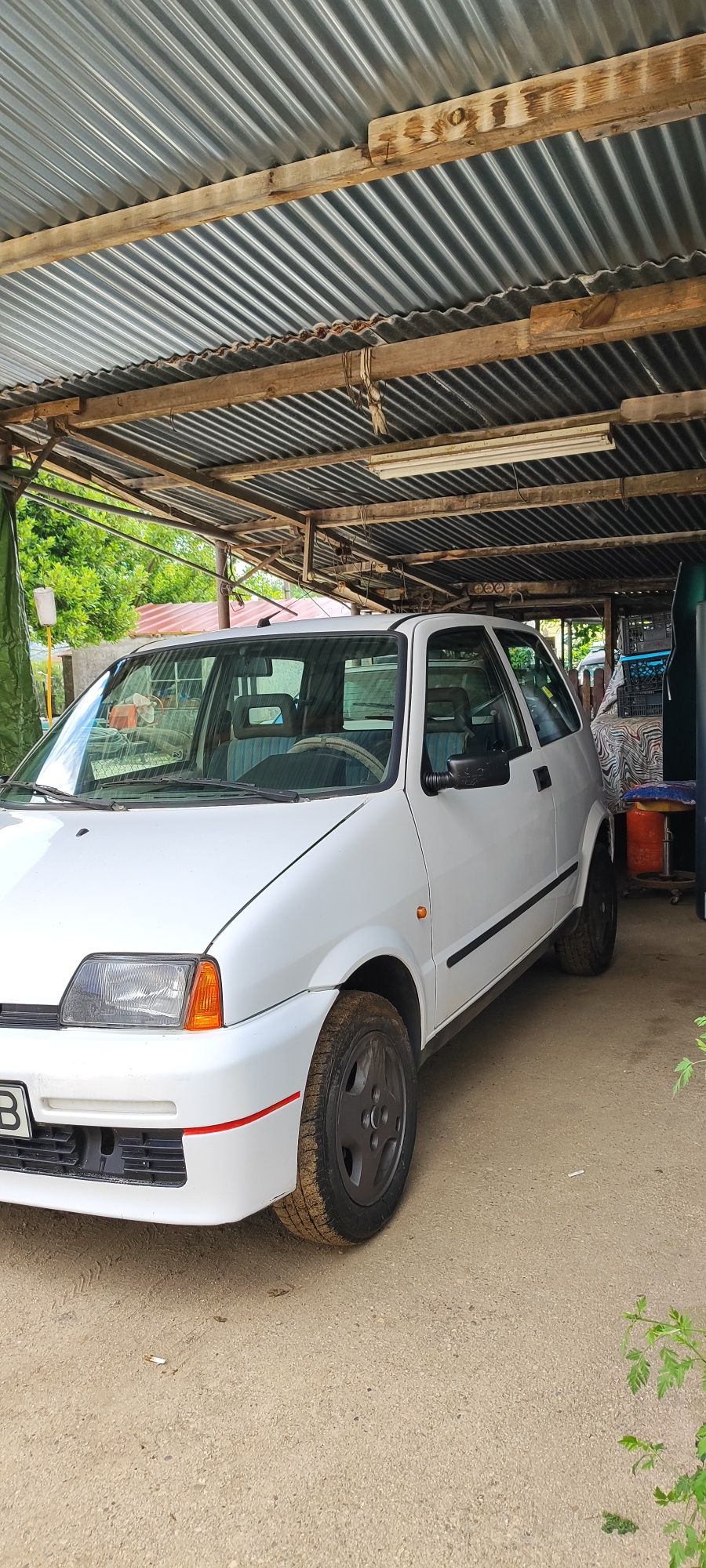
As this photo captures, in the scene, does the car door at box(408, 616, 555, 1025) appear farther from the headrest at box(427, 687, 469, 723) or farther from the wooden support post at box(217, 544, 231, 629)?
the wooden support post at box(217, 544, 231, 629)

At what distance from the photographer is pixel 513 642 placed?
465 cm

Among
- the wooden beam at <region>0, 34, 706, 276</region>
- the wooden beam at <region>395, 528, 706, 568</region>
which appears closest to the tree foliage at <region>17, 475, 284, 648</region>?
the wooden beam at <region>395, 528, 706, 568</region>

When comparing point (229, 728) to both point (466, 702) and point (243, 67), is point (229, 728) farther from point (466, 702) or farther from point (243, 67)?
point (243, 67)

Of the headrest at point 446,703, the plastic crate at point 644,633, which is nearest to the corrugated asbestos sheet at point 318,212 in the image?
the headrest at point 446,703

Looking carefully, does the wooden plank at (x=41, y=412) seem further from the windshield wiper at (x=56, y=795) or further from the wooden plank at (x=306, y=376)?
the windshield wiper at (x=56, y=795)

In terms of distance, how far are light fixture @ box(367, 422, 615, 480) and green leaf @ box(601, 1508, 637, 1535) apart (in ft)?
20.4

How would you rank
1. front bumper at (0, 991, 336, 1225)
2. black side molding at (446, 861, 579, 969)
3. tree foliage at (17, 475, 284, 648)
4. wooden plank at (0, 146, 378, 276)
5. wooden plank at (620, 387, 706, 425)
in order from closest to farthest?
front bumper at (0, 991, 336, 1225) → black side molding at (446, 861, 579, 969) → wooden plank at (0, 146, 378, 276) → wooden plank at (620, 387, 706, 425) → tree foliage at (17, 475, 284, 648)

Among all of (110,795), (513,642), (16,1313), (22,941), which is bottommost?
(16,1313)

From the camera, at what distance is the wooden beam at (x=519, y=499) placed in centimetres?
852

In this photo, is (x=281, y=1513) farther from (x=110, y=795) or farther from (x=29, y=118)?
(x=29, y=118)

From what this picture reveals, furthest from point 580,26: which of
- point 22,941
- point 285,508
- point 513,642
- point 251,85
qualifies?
point 285,508

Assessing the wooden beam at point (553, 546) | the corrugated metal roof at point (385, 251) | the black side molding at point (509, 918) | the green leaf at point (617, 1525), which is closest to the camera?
the green leaf at point (617, 1525)

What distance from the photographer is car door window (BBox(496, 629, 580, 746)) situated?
4.55 metres

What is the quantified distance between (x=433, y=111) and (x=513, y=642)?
2034 mm
